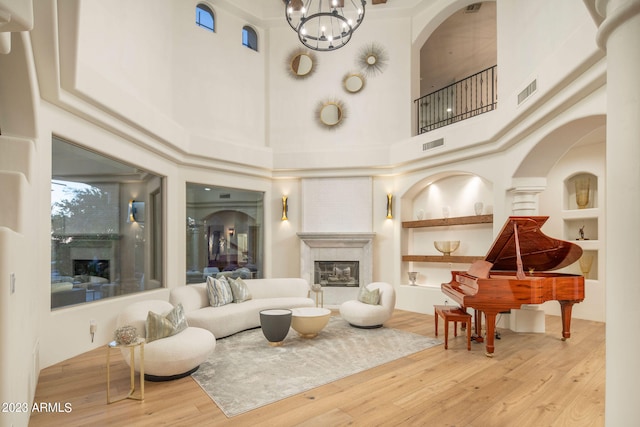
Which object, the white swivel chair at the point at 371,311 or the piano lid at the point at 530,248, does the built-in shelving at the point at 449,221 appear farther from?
the white swivel chair at the point at 371,311

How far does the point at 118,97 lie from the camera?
492 centimetres

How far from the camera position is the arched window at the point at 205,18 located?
24.4ft

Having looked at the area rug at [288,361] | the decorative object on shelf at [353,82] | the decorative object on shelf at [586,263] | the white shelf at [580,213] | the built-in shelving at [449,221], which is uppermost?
the decorative object on shelf at [353,82]

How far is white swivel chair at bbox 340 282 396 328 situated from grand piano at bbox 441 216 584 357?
1035 mm

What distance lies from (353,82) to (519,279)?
18.3 feet

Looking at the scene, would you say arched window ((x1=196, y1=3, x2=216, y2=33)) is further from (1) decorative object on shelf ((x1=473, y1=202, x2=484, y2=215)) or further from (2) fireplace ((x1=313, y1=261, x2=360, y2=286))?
(1) decorative object on shelf ((x1=473, y1=202, x2=484, y2=215))

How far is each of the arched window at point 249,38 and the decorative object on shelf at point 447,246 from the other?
5.83 metres

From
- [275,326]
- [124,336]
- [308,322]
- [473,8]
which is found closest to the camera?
[124,336]

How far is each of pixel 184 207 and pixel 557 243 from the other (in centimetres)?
605

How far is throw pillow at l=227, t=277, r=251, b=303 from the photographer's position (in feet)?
19.7

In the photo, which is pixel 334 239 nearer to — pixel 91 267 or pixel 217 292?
pixel 217 292

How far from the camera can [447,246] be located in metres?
7.09

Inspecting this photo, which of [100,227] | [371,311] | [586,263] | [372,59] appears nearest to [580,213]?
[586,263]

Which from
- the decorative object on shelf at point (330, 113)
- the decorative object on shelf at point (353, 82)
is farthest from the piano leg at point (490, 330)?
the decorative object on shelf at point (353, 82)
